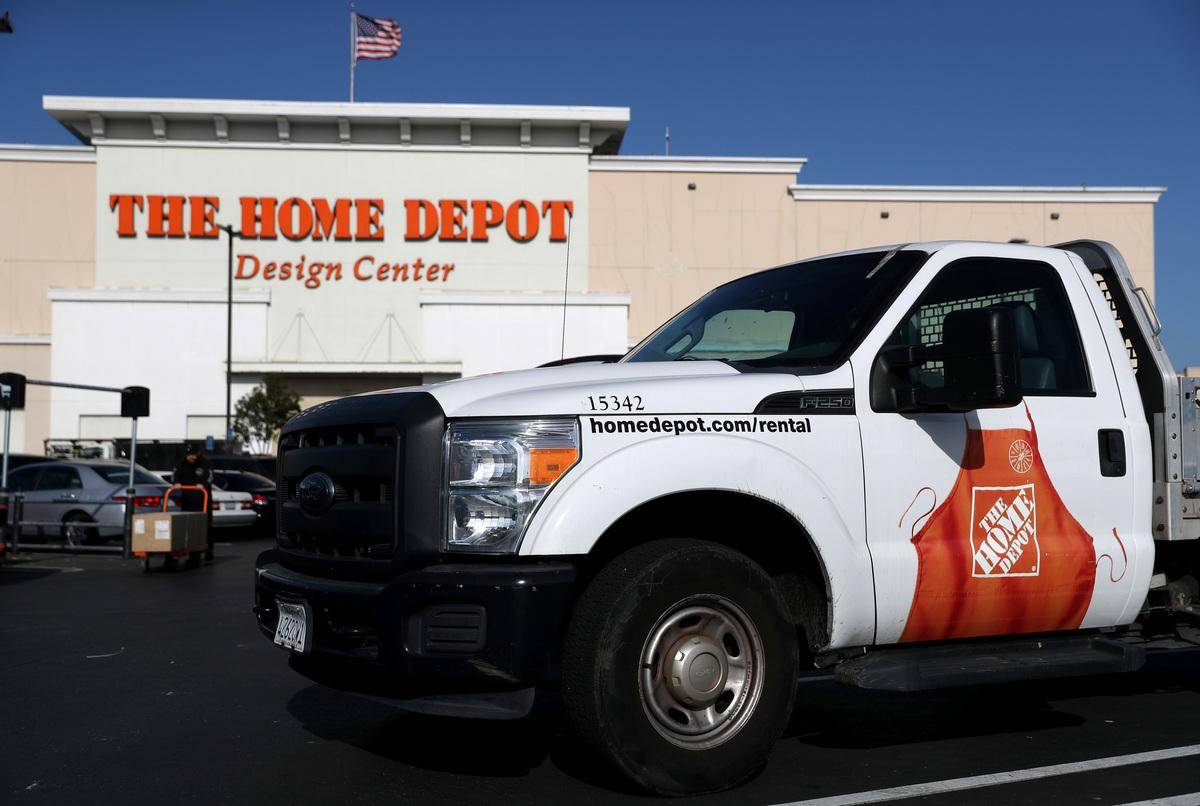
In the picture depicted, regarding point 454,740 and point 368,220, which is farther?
point 368,220

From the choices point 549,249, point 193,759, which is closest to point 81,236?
point 549,249

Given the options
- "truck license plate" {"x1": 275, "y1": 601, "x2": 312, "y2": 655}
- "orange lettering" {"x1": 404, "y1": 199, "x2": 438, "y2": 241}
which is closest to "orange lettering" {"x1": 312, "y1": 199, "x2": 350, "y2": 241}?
"orange lettering" {"x1": 404, "y1": 199, "x2": 438, "y2": 241}

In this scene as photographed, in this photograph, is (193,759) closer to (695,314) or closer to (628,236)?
(695,314)

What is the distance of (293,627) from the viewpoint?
14.2 feet

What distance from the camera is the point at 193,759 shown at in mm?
4930

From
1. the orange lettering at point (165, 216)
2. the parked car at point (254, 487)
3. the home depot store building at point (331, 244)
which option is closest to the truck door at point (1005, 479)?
the parked car at point (254, 487)

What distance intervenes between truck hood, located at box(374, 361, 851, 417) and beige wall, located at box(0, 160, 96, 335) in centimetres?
4838

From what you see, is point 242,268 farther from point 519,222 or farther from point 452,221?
point 519,222

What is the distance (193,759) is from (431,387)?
2.09m

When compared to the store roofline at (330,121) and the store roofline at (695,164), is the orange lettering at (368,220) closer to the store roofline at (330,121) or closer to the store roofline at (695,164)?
the store roofline at (330,121)

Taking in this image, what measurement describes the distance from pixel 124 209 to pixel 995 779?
48.6 meters

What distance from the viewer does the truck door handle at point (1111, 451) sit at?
194 inches

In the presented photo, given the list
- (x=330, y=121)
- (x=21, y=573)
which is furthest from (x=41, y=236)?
(x=21, y=573)

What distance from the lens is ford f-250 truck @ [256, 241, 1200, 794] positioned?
3869 mm
